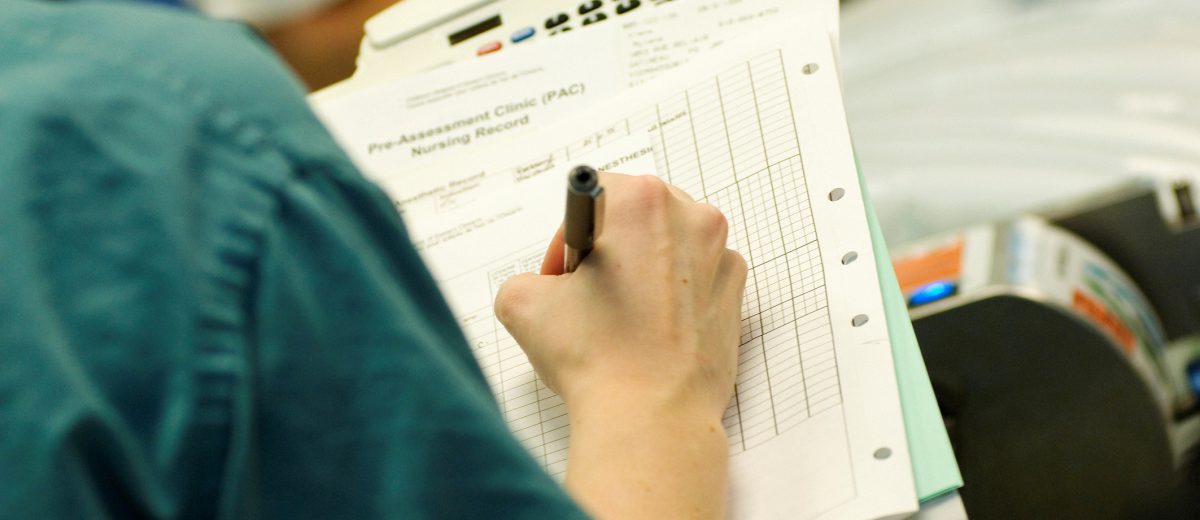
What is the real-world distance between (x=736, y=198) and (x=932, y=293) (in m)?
0.25

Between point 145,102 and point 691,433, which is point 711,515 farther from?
A: point 145,102

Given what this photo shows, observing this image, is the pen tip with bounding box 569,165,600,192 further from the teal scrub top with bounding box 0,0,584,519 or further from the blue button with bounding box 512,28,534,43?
the blue button with bounding box 512,28,534,43

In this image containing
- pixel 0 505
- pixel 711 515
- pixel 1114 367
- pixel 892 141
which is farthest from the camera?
pixel 892 141

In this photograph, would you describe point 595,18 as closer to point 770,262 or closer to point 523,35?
point 523,35

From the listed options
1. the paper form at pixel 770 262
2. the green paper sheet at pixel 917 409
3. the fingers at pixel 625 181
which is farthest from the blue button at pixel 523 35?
the green paper sheet at pixel 917 409

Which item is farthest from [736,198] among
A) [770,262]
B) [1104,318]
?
[1104,318]

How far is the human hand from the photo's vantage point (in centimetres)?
48

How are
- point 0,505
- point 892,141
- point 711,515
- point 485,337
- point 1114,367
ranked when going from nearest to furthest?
point 0,505, point 711,515, point 485,337, point 1114,367, point 892,141

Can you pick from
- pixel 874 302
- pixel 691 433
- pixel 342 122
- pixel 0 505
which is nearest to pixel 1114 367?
pixel 874 302

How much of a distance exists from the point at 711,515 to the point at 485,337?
21 cm

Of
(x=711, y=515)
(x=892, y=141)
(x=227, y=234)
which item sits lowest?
(x=892, y=141)

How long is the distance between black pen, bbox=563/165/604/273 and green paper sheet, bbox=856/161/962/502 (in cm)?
16

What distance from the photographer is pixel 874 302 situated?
1.66 feet

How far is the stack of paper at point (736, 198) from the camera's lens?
0.48 metres
